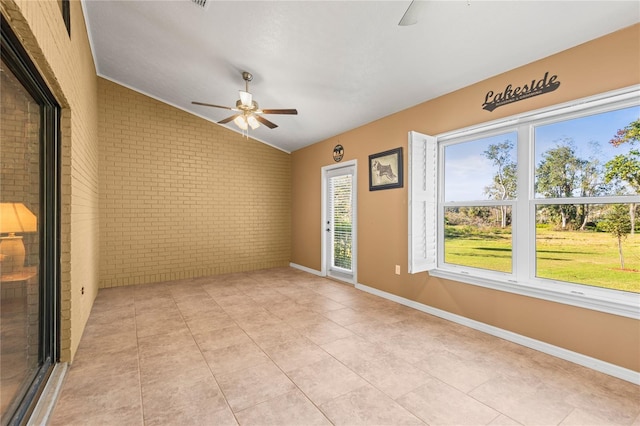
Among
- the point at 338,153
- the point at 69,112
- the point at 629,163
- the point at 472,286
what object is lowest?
the point at 472,286

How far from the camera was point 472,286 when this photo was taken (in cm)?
316

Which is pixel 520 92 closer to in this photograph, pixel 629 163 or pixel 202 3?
pixel 629 163

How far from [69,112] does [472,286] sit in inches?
162

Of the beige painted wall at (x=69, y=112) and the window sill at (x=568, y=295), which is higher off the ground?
the beige painted wall at (x=69, y=112)

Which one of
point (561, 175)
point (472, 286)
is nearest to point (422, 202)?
point (472, 286)

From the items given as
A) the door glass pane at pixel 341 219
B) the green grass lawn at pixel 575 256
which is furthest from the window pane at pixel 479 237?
the door glass pane at pixel 341 219

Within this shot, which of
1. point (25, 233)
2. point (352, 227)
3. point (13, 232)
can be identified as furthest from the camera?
point (352, 227)

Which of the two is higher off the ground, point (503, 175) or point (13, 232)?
point (503, 175)

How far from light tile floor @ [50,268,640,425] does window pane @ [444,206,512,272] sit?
0.78 metres


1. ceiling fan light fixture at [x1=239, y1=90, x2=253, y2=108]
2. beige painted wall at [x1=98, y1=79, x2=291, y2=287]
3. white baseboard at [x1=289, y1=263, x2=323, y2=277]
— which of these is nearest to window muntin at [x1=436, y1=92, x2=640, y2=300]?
ceiling fan light fixture at [x1=239, y1=90, x2=253, y2=108]

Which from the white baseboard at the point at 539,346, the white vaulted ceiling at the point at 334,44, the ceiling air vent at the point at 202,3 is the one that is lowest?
the white baseboard at the point at 539,346

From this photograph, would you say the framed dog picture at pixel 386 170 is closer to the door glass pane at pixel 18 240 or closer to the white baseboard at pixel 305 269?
the white baseboard at pixel 305 269

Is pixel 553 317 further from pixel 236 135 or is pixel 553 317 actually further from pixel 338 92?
pixel 236 135

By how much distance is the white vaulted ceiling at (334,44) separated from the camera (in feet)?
7.50
